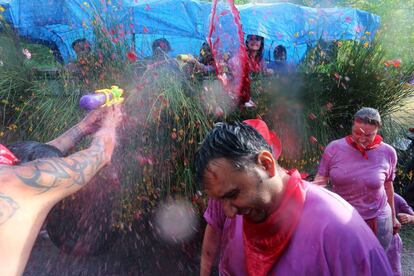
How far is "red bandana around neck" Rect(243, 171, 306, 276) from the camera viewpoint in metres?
1.32

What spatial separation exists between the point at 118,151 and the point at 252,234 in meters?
2.07

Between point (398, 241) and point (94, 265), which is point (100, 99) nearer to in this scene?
point (94, 265)

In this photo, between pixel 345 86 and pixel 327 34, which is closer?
pixel 345 86

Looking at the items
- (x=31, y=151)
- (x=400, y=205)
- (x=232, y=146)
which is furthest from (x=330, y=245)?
(x=400, y=205)

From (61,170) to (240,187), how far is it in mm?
949

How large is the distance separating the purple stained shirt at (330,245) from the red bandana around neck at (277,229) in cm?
2

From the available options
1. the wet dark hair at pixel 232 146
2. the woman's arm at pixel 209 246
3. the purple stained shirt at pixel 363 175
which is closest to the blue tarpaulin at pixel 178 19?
the purple stained shirt at pixel 363 175

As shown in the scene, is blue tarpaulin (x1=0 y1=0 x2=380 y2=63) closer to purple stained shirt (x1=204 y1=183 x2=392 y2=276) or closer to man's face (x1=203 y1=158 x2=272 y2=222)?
man's face (x1=203 y1=158 x2=272 y2=222)

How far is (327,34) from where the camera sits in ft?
15.2

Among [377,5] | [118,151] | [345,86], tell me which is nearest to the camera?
[118,151]

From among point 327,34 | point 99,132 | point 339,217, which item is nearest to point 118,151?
point 99,132

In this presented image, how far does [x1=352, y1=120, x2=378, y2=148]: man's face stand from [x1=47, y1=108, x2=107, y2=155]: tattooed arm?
6.46ft

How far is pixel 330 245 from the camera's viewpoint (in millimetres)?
1236

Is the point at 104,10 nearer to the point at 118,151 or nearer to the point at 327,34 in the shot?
the point at 118,151
